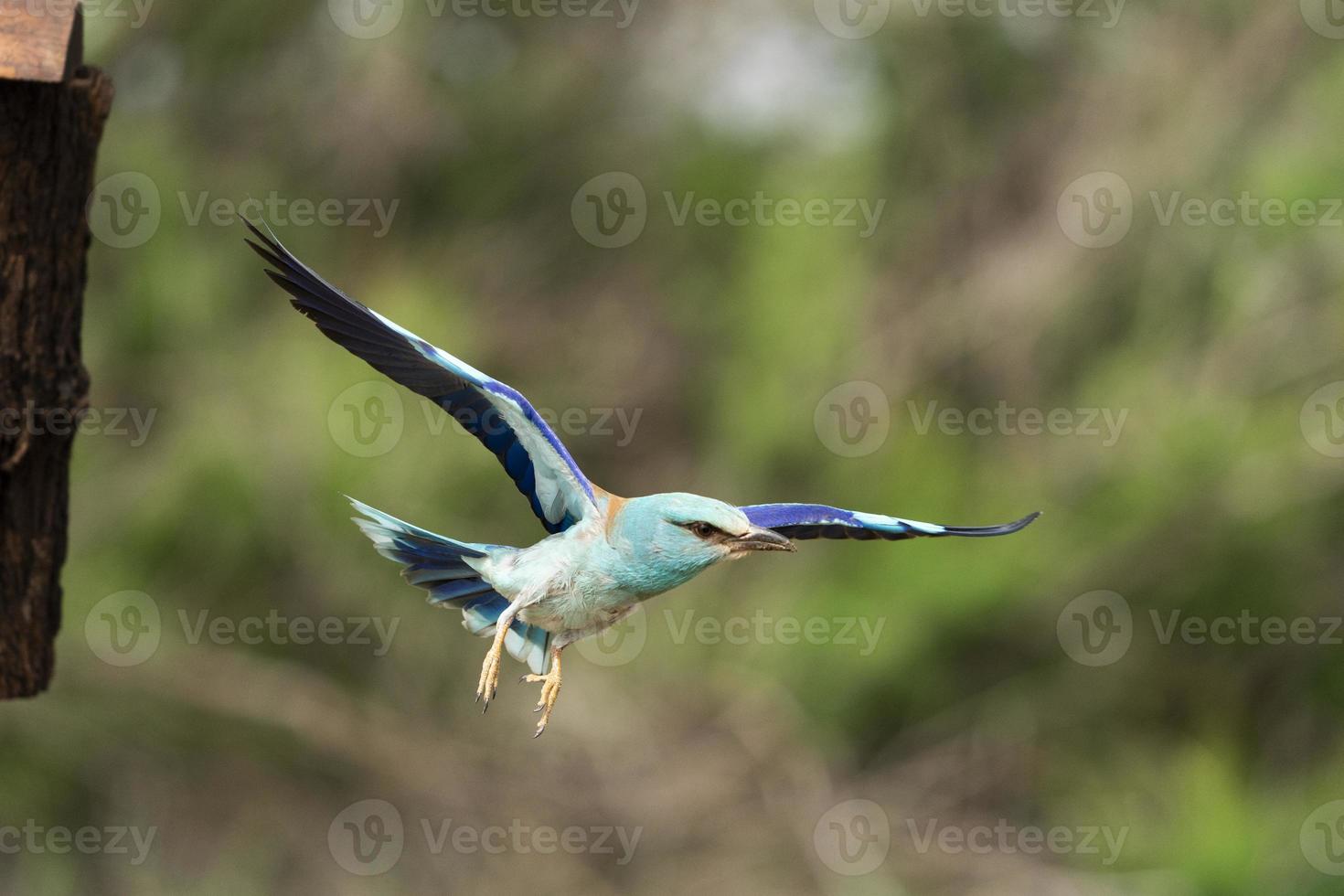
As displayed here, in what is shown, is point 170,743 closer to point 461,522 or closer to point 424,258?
point 461,522

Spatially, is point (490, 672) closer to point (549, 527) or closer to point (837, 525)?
point (549, 527)

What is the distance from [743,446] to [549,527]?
21.9 ft

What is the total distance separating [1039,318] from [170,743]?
6866 mm

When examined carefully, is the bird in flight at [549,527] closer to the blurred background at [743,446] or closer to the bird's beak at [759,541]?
the bird's beak at [759,541]

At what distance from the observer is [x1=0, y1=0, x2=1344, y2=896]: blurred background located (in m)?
9.12

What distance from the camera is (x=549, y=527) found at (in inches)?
140

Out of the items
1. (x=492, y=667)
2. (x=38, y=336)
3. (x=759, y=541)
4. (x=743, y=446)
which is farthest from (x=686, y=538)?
(x=743, y=446)

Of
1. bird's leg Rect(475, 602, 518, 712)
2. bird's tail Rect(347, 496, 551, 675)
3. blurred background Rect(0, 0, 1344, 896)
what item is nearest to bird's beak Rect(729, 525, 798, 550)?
bird's leg Rect(475, 602, 518, 712)

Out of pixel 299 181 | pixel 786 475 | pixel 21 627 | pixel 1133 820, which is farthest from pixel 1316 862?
pixel 299 181

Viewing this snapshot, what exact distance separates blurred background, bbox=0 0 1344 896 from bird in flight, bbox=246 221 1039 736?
17.4ft

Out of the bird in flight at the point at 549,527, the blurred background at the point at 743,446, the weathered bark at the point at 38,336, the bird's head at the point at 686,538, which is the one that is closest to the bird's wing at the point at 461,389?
the bird in flight at the point at 549,527

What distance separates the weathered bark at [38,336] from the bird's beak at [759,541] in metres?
2.13

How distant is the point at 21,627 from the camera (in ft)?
13.9

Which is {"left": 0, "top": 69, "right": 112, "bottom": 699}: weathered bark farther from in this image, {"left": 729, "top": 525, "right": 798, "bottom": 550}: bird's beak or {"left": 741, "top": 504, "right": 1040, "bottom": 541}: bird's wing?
{"left": 729, "top": 525, "right": 798, "bottom": 550}: bird's beak
